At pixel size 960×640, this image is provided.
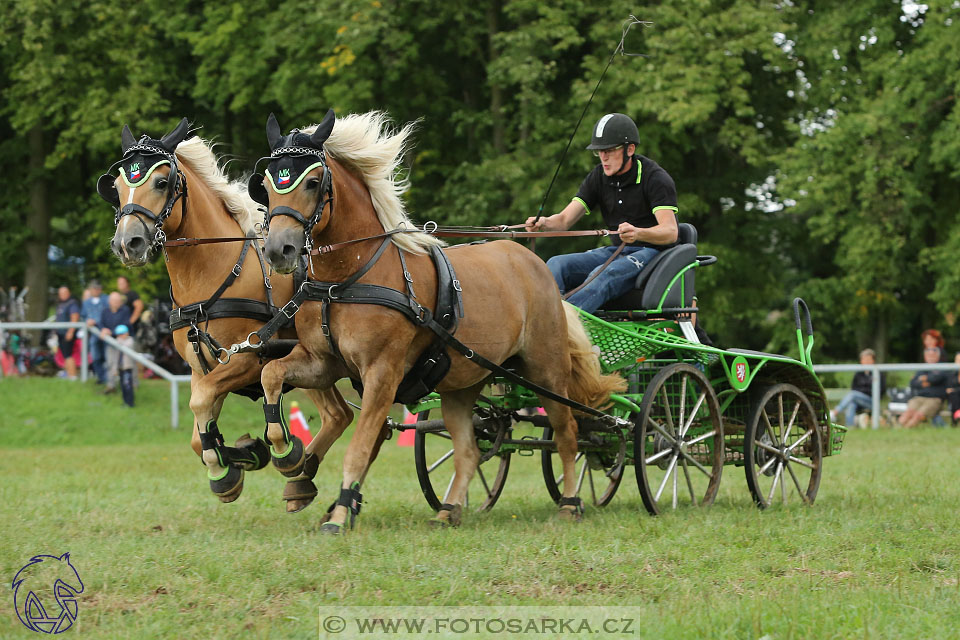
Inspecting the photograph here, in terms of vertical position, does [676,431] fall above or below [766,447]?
above

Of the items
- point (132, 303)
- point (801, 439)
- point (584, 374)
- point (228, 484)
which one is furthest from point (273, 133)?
point (132, 303)

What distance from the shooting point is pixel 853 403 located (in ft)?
59.4

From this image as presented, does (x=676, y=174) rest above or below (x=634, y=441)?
above

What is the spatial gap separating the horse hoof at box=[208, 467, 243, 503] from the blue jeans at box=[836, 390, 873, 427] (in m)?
13.2

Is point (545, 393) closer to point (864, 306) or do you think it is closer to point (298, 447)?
point (298, 447)

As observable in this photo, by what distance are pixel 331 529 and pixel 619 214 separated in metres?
3.10

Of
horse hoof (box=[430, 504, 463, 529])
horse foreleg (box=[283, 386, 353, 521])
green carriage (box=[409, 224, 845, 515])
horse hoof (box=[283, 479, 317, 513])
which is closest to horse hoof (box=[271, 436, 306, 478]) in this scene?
horse foreleg (box=[283, 386, 353, 521])

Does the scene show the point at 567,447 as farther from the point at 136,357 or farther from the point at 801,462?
the point at 136,357

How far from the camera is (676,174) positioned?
21.3 meters

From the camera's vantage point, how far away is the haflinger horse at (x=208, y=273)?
6.55 m

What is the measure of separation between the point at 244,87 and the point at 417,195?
3.60 m

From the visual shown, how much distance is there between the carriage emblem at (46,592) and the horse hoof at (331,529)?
1.28 metres

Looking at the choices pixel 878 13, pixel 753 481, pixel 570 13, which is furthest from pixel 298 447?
pixel 878 13

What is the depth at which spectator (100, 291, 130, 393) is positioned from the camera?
56.3 ft
